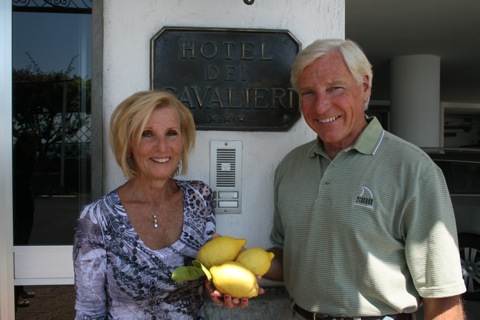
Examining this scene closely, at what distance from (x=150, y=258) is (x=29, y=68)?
5.49 ft

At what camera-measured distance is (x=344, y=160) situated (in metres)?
1.92

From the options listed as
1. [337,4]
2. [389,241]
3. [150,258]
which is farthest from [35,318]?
[337,4]

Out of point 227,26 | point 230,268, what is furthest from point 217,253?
point 227,26

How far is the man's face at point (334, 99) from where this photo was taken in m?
1.91

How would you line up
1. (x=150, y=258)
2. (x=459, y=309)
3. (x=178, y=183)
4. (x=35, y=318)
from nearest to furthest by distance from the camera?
(x=459, y=309), (x=150, y=258), (x=178, y=183), (x=35, y=318)

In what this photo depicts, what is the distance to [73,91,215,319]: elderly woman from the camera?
6.23 feet

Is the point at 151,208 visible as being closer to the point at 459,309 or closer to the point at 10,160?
the point at 10,160

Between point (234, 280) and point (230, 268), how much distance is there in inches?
1.9

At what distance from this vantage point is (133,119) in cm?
195

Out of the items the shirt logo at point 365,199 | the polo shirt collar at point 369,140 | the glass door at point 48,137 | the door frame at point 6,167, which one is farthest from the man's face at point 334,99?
the door frame at point 6,167

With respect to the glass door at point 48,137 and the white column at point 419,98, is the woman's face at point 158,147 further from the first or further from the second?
the white column at point 419,98

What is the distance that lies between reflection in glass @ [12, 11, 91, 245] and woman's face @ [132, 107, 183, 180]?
0.91 m

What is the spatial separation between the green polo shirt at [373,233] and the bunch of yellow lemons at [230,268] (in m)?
0.23

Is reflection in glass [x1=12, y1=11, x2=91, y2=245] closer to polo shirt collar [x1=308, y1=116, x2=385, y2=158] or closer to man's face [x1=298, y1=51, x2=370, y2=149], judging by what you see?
man's face [x1=298, y1=51, x2=370, y2=149]
